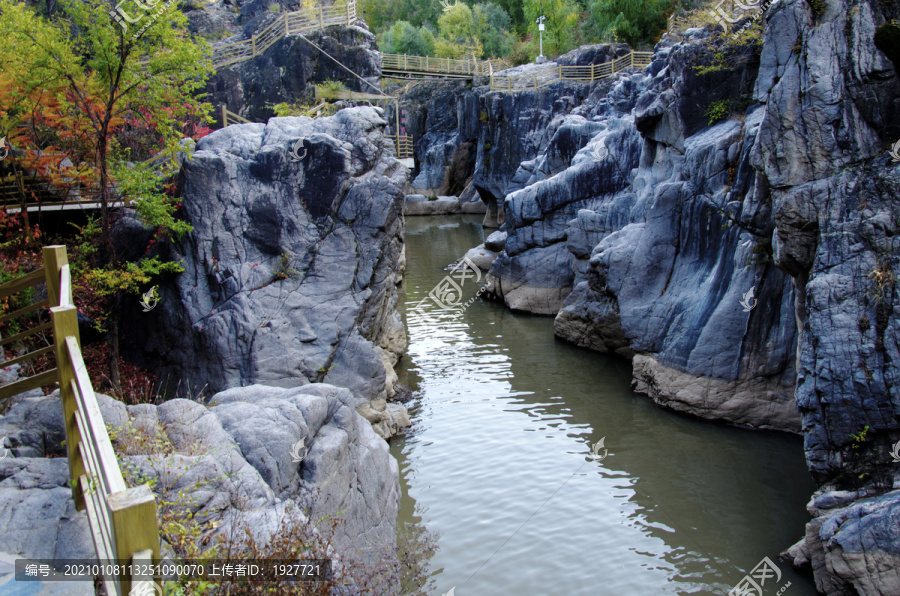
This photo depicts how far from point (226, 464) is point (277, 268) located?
7.45 metres

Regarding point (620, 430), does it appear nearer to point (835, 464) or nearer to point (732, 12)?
point (835, 464)

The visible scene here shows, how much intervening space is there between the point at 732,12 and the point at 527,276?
35.2ft

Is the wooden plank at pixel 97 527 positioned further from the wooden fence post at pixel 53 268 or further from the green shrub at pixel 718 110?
the green shrub at pixel 718 110

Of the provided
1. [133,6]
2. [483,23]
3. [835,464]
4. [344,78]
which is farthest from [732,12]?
[483,23]

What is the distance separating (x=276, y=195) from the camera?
14133mm

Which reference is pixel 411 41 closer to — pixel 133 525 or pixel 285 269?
pixel 285 269

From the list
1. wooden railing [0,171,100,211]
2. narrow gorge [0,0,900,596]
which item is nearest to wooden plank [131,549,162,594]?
narrow gorge [0,0,900,596]

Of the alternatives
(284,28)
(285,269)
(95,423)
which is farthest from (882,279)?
(284,28)

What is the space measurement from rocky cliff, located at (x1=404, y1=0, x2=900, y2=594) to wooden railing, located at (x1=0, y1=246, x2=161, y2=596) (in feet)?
27.9

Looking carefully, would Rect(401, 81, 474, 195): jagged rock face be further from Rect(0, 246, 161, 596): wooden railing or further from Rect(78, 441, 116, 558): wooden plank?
Rect(78, 441, 116, 558): wooden plank

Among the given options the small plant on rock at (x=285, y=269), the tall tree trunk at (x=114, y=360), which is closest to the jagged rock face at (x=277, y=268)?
the small plant on rock at (x=285, y=269)

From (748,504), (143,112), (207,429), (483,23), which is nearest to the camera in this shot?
(207,429)

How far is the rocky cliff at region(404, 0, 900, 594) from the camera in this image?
914 centimetres

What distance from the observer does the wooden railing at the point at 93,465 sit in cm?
315
